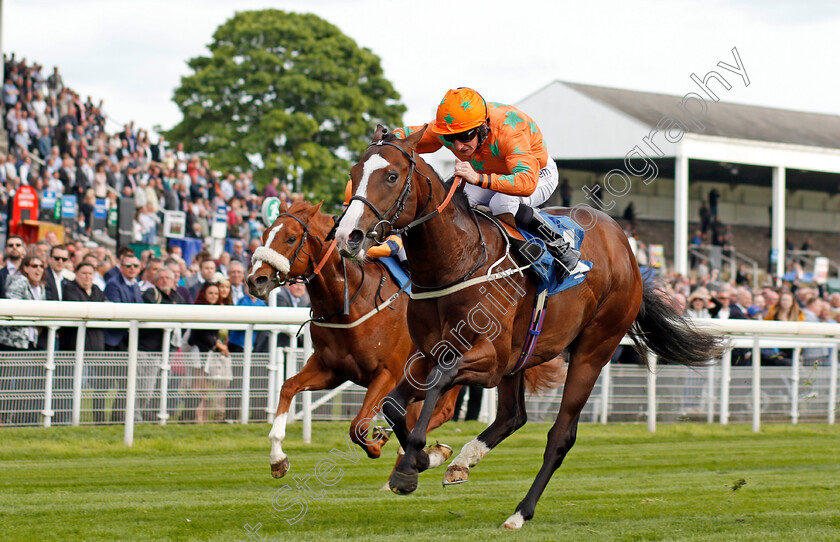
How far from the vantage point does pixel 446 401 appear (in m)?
6.27

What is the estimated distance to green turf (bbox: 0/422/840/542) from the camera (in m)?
4.39

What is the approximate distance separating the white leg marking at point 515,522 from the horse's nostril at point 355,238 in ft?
4.95

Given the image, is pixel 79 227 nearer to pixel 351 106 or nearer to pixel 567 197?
pixel 567 197

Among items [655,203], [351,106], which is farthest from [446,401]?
[351,106]

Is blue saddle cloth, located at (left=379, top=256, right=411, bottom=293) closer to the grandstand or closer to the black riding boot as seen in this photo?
the black riding boot

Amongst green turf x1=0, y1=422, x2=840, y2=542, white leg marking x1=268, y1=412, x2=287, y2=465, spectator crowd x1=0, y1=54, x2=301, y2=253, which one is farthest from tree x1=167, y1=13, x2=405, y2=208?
white leg marking x1=268, y1=412, x2=287, y2=465

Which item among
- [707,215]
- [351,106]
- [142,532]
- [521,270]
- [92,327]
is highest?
[351,106]

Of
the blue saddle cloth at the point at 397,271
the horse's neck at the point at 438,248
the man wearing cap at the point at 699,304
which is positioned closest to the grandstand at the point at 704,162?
the man wearing cap at the point at 699,304

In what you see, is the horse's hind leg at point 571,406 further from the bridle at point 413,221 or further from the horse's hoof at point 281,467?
the horse's hoof at point 281,467

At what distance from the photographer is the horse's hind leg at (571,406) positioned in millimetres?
4695

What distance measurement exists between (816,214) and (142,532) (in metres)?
32.6

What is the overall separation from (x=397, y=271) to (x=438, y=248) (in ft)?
6.66

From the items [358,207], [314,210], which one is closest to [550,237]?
[358,207]

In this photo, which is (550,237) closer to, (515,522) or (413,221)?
(413,221)
